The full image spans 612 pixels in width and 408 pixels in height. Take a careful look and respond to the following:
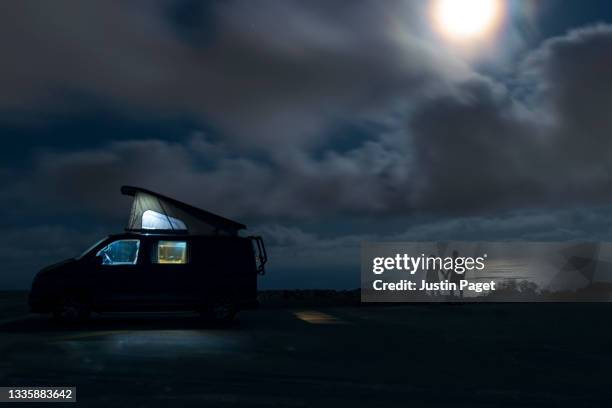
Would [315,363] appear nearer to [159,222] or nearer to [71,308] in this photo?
[71,308]

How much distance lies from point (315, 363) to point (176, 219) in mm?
7988

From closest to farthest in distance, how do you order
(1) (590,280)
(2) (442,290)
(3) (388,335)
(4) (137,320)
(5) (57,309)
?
(3) (388,335), (5) (57,309), (4) (137,320), (2) (442,290), (1) (590,280)

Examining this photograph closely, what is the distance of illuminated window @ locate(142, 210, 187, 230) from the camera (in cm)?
1646

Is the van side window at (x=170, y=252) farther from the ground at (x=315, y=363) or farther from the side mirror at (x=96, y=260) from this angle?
the ground at (x=315, y=363)

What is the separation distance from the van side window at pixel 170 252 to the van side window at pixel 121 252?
0.49 meters

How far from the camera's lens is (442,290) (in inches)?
1043

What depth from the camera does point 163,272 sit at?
1571 centimetres

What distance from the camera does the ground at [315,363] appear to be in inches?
278

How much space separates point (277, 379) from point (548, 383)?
3.32 metres

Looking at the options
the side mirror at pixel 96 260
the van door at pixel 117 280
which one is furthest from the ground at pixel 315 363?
the side mirror at pixel 96 260

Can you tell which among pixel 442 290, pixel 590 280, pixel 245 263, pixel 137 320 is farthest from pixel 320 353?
pixel 590 280

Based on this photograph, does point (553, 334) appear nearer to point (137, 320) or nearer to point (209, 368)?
point (209, 368)

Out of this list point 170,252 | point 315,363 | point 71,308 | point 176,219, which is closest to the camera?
point 315,363

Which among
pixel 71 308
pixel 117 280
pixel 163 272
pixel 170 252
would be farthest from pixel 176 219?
pixel 71 308
